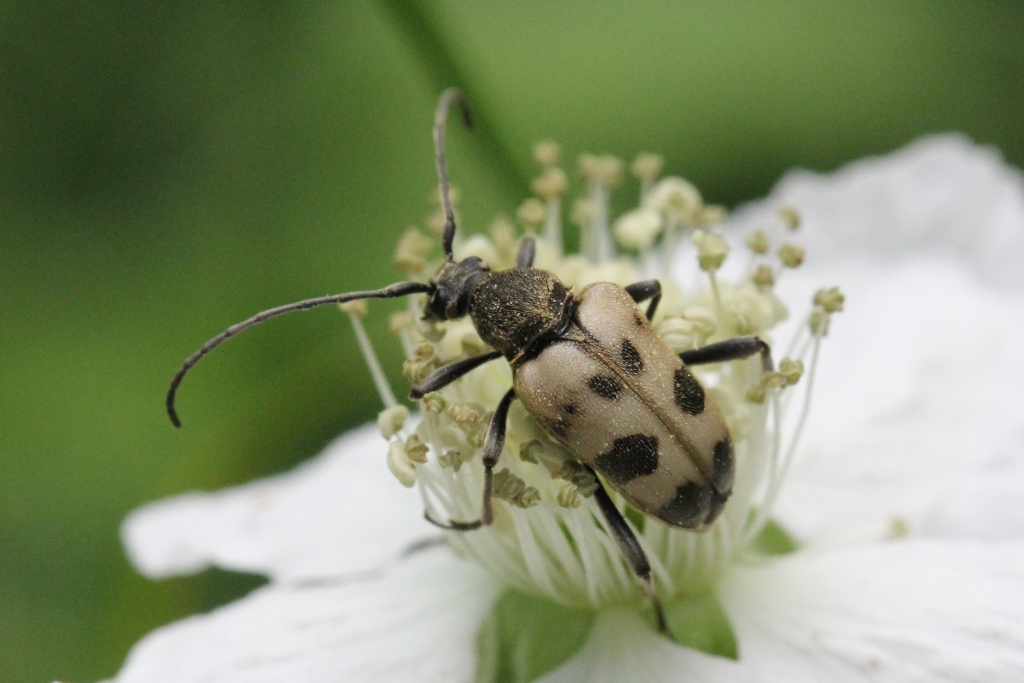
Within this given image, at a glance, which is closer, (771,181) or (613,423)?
(613,423)

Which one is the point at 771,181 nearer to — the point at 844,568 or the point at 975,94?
the point at 975,94

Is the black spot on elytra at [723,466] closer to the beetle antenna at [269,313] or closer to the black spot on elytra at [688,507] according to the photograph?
the black spot on elytra at [688,507]

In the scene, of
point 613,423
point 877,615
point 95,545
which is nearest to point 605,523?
point 613,423

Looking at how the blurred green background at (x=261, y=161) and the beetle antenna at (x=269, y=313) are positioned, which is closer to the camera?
the beetle antenna at (x=269, y=313)

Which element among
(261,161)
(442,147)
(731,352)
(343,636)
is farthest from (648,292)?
(261,161)

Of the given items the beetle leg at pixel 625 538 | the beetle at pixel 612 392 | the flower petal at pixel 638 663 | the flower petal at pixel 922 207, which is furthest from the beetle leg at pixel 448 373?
the flower petal at pixel 922 207

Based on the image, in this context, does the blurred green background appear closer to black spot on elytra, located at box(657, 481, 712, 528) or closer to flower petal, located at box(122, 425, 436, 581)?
flower petal, located at box(122, 425, 436, 581)

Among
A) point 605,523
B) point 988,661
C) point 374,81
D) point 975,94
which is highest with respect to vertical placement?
point 374,81
